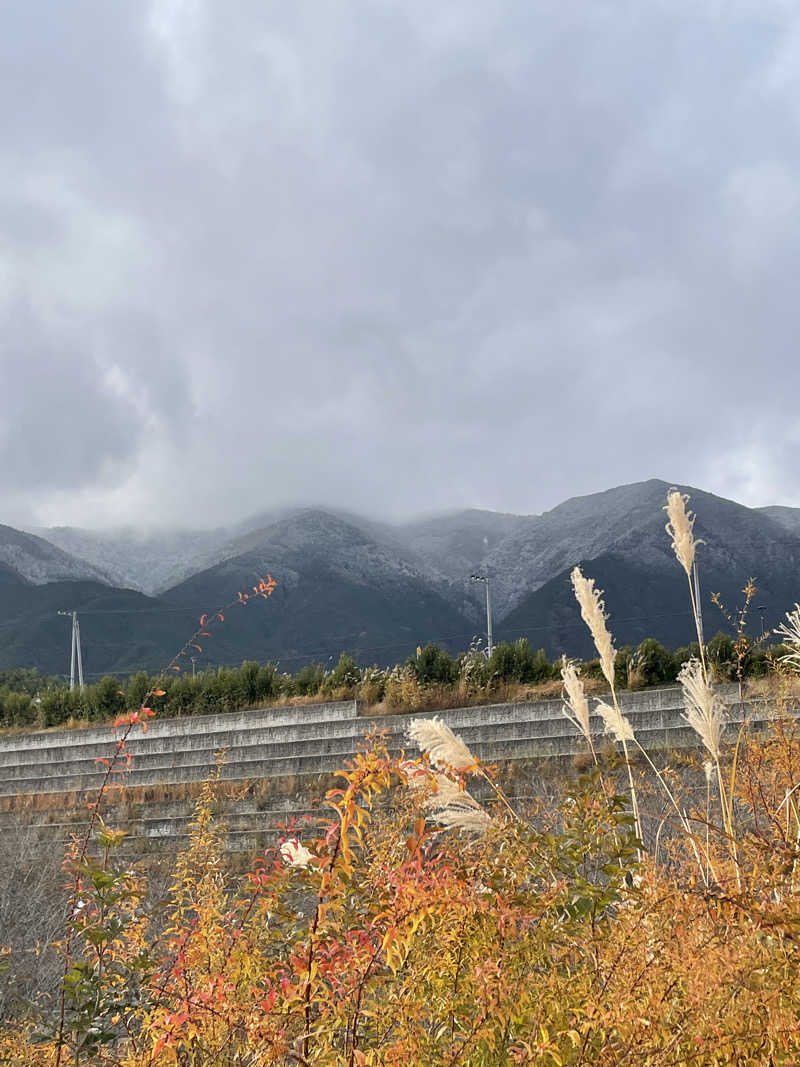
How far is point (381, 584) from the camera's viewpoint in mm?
113750

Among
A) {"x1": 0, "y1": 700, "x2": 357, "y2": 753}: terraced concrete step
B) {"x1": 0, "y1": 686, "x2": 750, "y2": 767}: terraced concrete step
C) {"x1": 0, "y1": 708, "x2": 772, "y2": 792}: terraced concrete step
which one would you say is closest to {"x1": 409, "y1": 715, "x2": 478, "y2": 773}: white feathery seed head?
{"x1": 0, "y1": 708, "x2": 772, "y2": 792}: terraced concrete step

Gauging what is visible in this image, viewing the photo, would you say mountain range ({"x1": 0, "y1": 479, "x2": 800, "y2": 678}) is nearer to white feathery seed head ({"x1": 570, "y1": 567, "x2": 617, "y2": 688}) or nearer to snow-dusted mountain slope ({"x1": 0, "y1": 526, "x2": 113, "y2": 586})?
snow-dusted mountain slope ({"x1": 0, "y1": 526, "x2": 113, "y2": 586})

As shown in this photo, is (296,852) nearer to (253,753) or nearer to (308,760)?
(308,760)

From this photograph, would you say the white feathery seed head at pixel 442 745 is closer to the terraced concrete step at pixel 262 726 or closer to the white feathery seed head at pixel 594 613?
the white feathery seed head at pixel 594 613

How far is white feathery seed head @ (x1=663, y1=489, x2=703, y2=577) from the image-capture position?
10.6ft

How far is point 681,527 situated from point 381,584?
111 meters

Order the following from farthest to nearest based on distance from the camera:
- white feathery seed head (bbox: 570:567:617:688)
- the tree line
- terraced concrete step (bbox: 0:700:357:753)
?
terraced concrete step (bbox: 0:700:357:753) < the tree line < white feathery seed head (bbox: 570:567:617:688)

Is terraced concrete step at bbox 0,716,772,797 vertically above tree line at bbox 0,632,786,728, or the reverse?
tree line at bbox 0,632,786,728

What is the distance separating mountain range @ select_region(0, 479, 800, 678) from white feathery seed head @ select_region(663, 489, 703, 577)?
56383 mm

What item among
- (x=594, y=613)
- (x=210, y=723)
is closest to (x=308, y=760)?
(x=210, y=723)

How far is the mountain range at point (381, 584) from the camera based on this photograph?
76.5 metres

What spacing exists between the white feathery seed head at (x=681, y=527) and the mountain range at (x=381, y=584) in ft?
185

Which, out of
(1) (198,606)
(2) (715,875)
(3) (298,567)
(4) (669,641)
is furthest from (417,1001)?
(3) (298,567)

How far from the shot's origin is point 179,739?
11.7 metres
